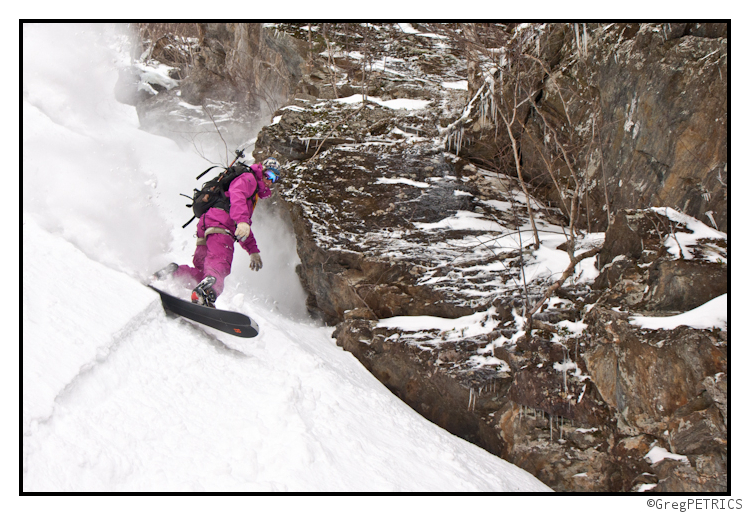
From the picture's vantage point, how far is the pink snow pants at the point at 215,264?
Result: 455 centimetres

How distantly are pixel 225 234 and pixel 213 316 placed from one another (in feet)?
3.65

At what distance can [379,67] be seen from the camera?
31.2ft

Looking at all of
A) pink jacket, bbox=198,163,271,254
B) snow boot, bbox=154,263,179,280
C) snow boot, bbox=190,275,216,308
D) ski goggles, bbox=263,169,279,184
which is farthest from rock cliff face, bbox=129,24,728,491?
snow boot, bbox=154,263,179,280

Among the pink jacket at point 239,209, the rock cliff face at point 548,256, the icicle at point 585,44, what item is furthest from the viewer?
the icicle at point 585,44

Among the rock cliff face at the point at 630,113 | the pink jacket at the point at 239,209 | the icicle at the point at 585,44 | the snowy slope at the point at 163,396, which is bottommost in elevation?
the snowy slope at the point at 163,396

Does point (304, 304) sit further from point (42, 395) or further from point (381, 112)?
point (42, 395)

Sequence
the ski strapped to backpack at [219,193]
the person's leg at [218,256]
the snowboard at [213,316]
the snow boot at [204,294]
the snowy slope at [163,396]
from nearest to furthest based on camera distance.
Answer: the snowy slope at [163,396], the snowboard at [213,316], the snow boot at [204,294], the person's leg at [218,256], the ski strapped to backpack at [219,193]

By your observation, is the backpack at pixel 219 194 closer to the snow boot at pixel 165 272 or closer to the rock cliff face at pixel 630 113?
the snow boot at pixel 165 272

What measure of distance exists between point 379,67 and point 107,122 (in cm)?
754

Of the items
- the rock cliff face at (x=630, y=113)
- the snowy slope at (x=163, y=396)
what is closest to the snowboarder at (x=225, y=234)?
the snowy slope at (x=163, y=396)

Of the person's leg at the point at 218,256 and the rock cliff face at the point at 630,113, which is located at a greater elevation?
the rock cliff face at the point at 630,113

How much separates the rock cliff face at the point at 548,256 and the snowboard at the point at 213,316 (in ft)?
5.90

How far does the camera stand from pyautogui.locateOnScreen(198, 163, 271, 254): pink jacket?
185 inches

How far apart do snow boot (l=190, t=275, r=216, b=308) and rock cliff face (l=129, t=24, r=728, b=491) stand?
1.92 m
